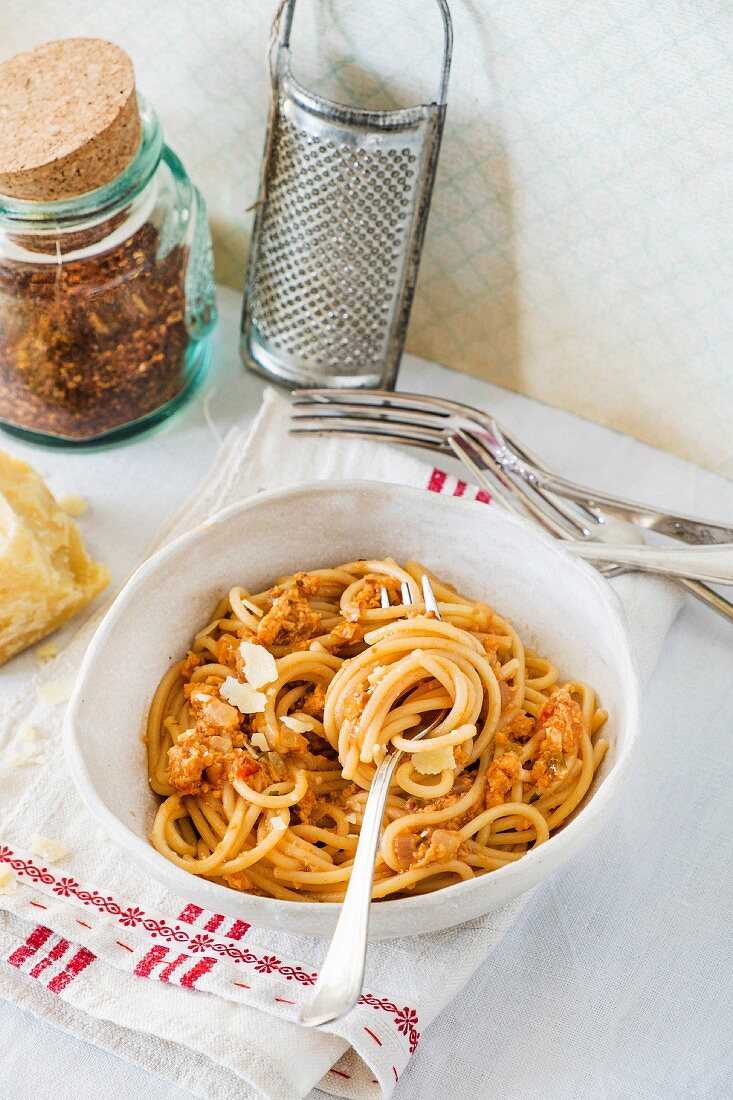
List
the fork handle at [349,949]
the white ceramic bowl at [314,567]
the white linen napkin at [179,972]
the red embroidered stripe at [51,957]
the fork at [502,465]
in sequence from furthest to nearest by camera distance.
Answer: the fork at [502,465], the red embroidered stripe at [51,957], the white linen napkin at [179,972], the white ceramic bowl at [314,567], the fork handle at [349,949]

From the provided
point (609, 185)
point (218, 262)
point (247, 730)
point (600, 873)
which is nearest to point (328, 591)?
point (247, 730)

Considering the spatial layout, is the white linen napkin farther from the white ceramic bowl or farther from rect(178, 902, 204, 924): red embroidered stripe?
the white ceramic bowl

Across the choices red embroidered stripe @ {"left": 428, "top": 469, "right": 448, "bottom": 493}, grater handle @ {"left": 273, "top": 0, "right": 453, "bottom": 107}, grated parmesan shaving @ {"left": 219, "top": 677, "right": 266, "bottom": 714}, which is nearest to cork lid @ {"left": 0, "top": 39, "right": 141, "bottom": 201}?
grater handle @ {"left": 273, "top": 0, "right": 453, "bottom": 107}

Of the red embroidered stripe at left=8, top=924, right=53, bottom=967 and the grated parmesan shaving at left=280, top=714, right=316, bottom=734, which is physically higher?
the grated parmesan shaving at left=280, top=714, right=316, bottom=734

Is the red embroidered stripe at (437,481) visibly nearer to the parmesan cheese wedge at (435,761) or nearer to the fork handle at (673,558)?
the fork handle at (673,558)

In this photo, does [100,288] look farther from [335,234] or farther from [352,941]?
[352,941]

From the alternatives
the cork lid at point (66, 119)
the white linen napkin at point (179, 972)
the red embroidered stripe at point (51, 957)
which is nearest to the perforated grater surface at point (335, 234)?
the cork lid at point (66, 119)
